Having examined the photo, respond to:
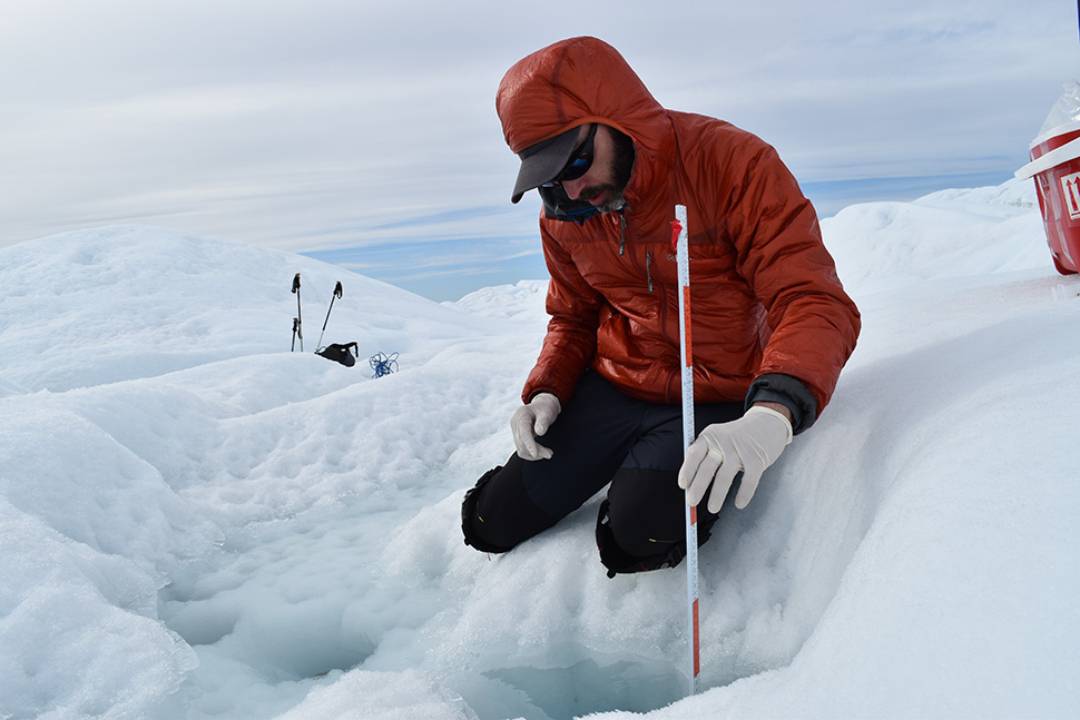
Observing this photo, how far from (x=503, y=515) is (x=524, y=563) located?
0.52 ft

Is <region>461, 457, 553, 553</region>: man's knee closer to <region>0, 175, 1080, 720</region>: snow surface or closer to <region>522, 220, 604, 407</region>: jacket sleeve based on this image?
<region>0, 175, 1080, 720</region>: snow surface

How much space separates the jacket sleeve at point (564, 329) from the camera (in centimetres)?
241

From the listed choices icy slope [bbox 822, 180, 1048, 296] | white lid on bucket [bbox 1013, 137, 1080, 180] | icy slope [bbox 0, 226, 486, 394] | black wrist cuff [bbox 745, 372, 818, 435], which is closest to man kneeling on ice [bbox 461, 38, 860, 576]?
black wrist cuff [bbox 745, 372, 818, 435]

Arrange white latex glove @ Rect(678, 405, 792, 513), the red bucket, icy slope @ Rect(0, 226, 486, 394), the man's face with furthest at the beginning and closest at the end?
icy slope @ Rect(0, 226, 486, 394), the red bucket, the man's face, white latex glove @ Rect(678, 405, 792, 513)

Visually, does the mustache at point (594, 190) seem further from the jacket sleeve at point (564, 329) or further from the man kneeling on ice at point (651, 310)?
the jacket sleeve at point (564, 329)

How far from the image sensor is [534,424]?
2.33 meters

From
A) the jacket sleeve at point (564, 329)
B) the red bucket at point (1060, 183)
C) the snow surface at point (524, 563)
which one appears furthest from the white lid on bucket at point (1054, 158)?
the jacket sleeve at point (564, 329)

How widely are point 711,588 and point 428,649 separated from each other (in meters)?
0.78

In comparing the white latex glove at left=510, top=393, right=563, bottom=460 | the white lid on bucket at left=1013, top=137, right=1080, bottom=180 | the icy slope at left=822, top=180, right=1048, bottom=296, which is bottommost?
the icy slope at left=822, top=180, right=1048, bottom=296

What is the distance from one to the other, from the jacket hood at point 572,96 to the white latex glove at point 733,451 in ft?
2.35

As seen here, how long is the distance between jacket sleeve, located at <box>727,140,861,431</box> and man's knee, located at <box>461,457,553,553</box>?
0.88m

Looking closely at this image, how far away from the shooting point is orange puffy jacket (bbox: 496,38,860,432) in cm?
174

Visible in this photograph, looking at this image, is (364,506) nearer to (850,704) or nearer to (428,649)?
(428,649)

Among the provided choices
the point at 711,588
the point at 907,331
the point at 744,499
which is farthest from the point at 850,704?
the point at 907,331
